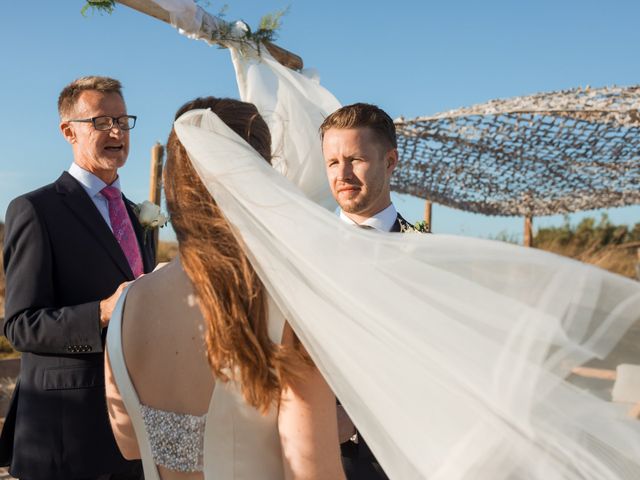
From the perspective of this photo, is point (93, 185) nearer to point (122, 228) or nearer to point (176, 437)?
point (122, 228)

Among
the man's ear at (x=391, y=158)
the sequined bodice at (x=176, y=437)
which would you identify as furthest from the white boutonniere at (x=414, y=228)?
the sequined bodice at (x=176, y=437)

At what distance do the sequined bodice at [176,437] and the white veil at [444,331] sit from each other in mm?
350

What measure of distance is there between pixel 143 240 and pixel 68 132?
1.82 ft

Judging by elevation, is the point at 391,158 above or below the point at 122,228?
above

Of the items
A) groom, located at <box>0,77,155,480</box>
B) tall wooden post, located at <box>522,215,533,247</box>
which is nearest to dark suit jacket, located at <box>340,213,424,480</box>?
groom, located at <box>0,77,155,480</box>

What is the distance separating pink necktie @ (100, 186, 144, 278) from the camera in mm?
2822

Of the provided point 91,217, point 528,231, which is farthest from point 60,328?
point 528,231

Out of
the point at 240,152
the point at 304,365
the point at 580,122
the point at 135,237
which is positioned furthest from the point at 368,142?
the point at 580,122

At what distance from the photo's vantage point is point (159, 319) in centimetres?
156

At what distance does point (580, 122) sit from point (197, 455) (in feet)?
22.8

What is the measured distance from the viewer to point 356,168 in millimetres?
2822

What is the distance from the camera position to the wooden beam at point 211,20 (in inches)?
102

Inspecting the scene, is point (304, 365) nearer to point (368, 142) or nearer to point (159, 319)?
point (159, 319)

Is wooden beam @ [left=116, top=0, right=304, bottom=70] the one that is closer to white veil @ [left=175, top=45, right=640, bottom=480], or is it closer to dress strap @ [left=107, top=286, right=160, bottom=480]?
white veil @ [left=175, top=45, right=640, bottom=480]
